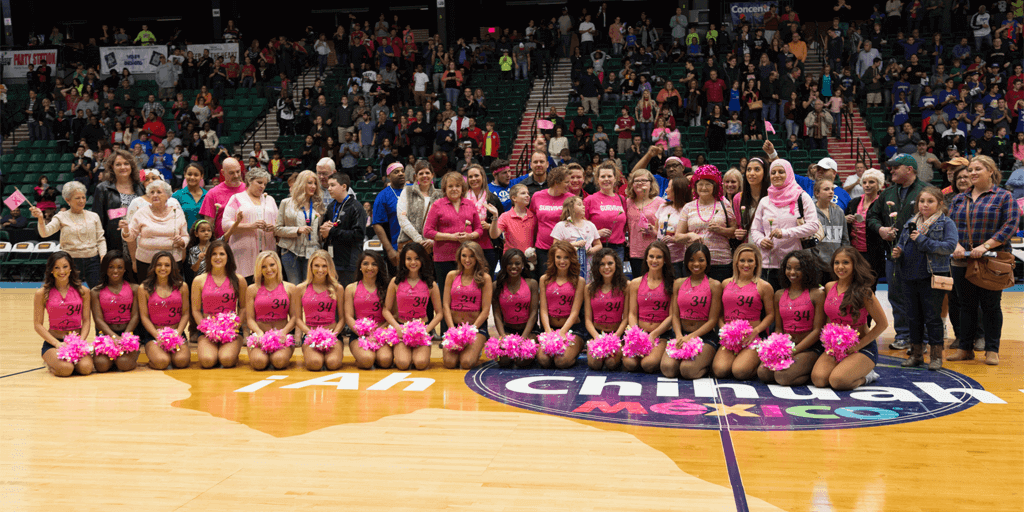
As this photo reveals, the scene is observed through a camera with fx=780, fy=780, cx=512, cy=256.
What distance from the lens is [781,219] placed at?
5.45 m

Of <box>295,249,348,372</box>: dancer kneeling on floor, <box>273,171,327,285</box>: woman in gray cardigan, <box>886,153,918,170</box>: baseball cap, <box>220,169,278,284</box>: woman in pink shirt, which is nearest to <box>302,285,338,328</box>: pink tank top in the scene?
<box>295,249,348,372</box>: dancer kneeling on floor

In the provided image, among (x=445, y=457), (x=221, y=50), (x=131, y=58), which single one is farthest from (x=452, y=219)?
(x=131, y=58)

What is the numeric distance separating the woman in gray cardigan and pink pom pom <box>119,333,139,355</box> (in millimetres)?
1328

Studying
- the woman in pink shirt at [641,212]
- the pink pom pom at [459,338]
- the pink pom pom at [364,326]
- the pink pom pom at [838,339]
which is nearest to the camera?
the pink pom pom at [838,339]

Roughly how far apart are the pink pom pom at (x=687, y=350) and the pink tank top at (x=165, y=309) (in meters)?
3.63

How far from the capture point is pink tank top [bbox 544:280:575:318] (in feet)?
18.7

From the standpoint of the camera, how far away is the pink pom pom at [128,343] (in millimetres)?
5590

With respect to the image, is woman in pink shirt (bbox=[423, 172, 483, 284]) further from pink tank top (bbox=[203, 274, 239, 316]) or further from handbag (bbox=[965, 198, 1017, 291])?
handbag (bbox=[965, 198, 1017, 291])

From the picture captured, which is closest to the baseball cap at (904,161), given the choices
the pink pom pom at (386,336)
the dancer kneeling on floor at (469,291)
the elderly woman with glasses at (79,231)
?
the dancer kneeling on floor at (469,291)

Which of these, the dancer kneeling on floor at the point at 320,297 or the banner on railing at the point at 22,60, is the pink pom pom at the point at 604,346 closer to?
the dancer kneeling on floor at the point at 320,297

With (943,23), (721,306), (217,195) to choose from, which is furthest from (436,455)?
(943,23)

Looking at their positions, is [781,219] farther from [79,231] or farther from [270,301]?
[79,231]

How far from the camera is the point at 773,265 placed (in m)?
5.53

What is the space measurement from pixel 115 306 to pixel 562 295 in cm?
331
